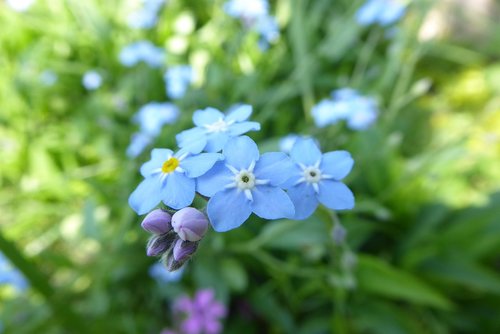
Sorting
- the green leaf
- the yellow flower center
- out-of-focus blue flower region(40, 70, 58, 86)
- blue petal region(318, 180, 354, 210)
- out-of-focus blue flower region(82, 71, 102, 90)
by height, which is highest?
out-of-focus blue flower region(40, 70, 58, 86)

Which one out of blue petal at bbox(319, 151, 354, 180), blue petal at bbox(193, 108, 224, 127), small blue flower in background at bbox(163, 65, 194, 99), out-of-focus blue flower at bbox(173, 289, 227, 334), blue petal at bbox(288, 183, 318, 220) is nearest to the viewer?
blue petal at bbox(288, 183, 318, 220)

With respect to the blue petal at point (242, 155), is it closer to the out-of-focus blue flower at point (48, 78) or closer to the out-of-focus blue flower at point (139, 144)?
the out-of-focus blue flower at point (139, 144)

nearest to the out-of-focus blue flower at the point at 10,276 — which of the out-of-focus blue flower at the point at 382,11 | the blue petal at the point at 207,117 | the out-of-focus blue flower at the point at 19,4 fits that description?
the blue petal at the point at 207,117

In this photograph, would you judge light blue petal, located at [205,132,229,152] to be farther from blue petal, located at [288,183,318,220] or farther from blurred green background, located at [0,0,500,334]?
blurred green background, located at [0,0,500,334]

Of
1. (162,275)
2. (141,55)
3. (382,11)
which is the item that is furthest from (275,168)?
(382,11)

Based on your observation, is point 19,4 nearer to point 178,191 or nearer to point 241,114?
point 241,114

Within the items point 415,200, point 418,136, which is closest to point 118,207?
point 415,200

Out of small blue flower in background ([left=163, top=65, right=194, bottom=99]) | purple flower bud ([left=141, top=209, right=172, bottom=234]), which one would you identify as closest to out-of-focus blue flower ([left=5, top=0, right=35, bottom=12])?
small blue flower in background ([left=163, top=65, right=194, bottom=99])

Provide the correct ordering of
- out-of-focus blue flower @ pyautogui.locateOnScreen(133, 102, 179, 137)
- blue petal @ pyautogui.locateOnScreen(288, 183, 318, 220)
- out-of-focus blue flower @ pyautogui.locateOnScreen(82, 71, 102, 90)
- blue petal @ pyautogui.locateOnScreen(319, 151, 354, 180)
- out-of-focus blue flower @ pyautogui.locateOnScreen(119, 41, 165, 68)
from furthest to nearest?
1. out-of-focus blue flower @ pyautogui.locateOnScreen(82, 71, 102, 90)
2. out-of-focus blue flower @ pyautogui.locateOnScreen(119, 41, 165, 68)
3. out-of-focus blue flower @ pyautogui.locateOnScreen(133, 102, 179, 137)
4. blue petal @ pyautogui.locateOnScreen(319, 151, 354, 180)
5. blue petal @ pyautogui.locateOnScreen(288, 183, 318, 220)
